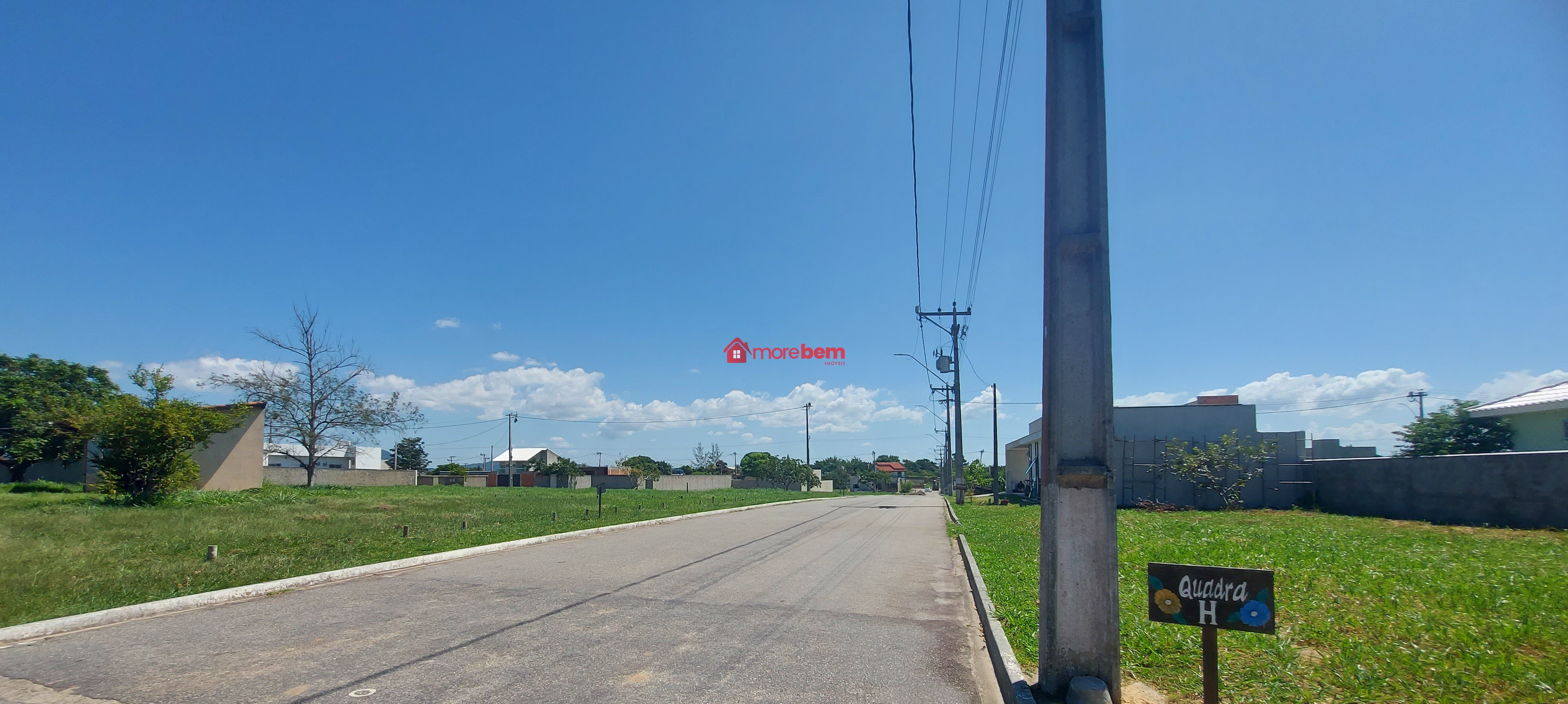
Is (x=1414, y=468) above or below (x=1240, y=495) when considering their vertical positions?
above

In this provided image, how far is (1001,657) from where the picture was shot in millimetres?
6031

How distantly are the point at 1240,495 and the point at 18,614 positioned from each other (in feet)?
103

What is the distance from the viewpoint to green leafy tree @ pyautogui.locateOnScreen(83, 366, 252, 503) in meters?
21.0

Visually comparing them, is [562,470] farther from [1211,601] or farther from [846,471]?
[1211,601]

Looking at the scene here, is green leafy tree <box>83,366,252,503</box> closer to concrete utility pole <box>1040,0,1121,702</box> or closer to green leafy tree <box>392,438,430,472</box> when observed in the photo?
concrete utility pole <box>1040,0,1121,702</box>

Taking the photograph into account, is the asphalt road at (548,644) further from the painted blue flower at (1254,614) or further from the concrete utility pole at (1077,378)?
the painted blue flower at (1254,614)

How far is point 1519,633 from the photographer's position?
591 cm

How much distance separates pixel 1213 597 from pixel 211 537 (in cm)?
1655

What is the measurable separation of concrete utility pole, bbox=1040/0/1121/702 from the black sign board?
579mm

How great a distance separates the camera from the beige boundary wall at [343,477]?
49.2 metres

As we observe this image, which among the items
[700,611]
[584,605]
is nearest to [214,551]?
[584,605]

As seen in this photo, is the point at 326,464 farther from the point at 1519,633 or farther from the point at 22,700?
the point at 1519,633

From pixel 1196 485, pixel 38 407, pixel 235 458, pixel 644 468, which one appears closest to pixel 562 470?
pixel 644 468

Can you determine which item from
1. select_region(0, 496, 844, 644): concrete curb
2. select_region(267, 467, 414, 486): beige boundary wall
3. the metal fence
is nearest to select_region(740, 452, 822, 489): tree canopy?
select_region(267, 467, 414, 486): beige boundary wall
